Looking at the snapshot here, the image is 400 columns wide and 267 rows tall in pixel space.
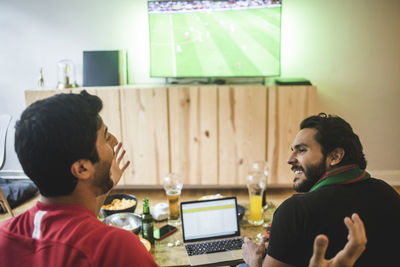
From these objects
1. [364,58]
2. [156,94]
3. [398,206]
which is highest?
[364,58]

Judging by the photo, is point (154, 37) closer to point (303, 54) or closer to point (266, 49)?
point (266, 49)

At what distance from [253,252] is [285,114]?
2355 mm

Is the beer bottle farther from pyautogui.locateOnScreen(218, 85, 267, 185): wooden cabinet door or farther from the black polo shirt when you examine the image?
pyautogui.locateOnScreen(218, 85, 267, 185): wooden cabinet door

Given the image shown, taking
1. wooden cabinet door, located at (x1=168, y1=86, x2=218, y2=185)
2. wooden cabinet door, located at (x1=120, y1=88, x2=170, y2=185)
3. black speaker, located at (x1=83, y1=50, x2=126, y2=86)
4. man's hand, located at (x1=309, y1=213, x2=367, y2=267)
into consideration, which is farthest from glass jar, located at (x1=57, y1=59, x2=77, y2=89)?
man's hand, located at (x1=309, y1=213, x2=367, y2=267)

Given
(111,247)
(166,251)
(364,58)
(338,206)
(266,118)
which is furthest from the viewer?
(364,58)

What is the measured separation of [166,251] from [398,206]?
3.28ft

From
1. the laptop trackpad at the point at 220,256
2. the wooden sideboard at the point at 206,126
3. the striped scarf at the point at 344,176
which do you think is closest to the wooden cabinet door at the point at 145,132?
the wooden sideboard at the point at 206,126

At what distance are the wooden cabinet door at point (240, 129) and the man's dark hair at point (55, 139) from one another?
2779mm

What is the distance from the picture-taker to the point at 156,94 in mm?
3787

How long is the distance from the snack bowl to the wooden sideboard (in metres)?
1.97

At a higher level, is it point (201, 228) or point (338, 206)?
point (338, 206)

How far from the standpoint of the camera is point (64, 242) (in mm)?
923

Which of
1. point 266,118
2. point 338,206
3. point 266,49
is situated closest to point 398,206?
point 338,206

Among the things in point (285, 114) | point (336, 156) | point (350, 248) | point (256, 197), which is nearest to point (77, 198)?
point (350, 248)
